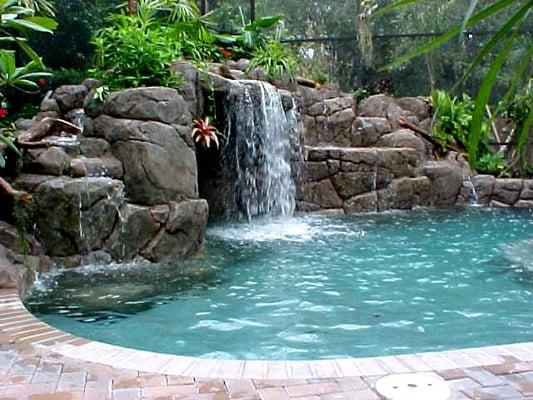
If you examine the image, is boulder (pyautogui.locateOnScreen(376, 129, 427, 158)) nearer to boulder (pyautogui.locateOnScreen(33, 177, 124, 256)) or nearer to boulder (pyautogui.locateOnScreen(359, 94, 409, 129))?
boulder (pyautogui.locateOnScreen(359, 94, 409, 129))

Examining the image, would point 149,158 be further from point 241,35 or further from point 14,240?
point 241,35

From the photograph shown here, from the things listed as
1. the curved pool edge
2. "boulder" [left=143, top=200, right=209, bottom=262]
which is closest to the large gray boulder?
"boulder" [left=143, top=200, right=209, bottom=262]

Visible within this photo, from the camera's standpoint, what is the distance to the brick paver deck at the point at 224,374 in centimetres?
248

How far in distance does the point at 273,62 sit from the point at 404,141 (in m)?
2.78

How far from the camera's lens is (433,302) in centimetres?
456

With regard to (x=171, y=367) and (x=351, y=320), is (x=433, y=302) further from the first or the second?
(x=171, y=367)

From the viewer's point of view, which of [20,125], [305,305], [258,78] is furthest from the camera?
[258,78]

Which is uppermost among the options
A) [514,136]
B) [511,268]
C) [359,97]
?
A: [359,97]

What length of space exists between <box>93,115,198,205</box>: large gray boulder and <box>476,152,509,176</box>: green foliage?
21.9ft

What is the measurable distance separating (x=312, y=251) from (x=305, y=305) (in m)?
1.96

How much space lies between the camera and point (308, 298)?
4641 millimetres

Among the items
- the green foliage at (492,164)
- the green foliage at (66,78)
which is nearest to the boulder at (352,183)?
the green foliage at (492,164)

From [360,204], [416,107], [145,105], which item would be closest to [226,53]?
[360,204]

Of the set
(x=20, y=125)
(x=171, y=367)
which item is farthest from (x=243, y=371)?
(x=20, y=125)
